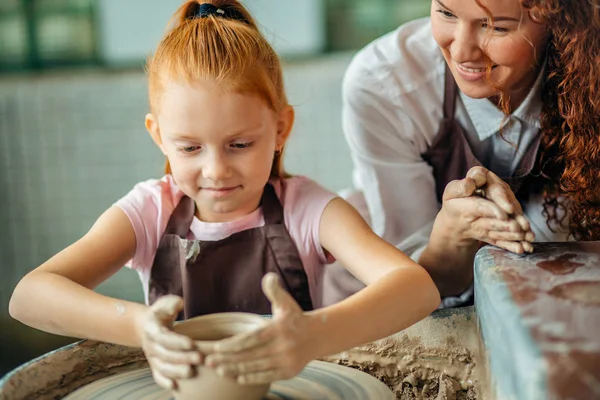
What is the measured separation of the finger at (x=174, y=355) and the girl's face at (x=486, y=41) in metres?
0.79

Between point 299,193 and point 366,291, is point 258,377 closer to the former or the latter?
point 366,291

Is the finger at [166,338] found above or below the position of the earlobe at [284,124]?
below

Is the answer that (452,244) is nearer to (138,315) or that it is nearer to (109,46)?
(138,315)

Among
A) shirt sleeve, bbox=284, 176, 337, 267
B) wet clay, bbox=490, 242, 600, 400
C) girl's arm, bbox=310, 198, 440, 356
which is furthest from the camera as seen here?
shirt sleeve, bbox=284, 176, 337, 267

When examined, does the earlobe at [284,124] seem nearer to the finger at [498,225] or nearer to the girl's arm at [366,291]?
the girl's arm at [366,291]

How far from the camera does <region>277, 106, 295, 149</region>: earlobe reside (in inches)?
57.5

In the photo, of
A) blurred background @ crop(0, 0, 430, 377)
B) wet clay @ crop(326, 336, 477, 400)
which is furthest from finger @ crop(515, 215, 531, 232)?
blurred background @ crop(0, 0, 430, 377)

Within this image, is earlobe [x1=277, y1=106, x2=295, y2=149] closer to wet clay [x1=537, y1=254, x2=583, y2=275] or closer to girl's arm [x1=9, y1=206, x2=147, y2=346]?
girl's arm [x1=9, y1=206, x2=147, y2=346]

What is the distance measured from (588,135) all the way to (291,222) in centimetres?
58

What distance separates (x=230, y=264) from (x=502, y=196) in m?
0.54

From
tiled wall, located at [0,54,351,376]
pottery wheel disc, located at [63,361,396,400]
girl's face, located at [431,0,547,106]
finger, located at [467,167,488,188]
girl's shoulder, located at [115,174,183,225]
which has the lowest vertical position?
tiled wall, located at [0,54,351,376]

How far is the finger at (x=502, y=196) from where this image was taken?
50.4 inches

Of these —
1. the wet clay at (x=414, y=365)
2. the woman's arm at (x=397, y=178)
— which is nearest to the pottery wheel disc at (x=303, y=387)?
the wet clay at (x=414, y=365)

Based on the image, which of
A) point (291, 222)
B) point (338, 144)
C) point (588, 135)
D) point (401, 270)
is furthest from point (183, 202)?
point (338, 144)
